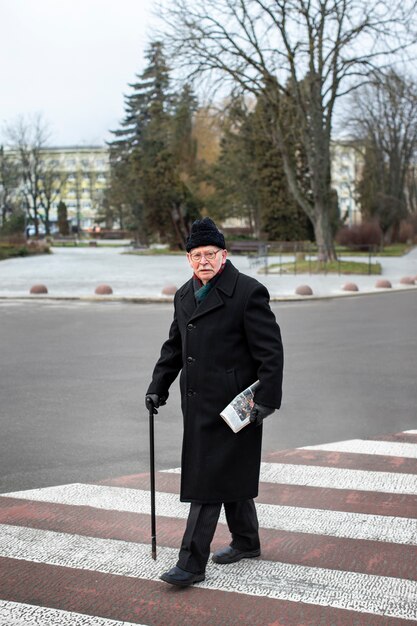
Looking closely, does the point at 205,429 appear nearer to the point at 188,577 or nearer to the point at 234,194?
the point at 188,577

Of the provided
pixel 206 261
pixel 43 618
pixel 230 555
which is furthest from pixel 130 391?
pixel 43 618

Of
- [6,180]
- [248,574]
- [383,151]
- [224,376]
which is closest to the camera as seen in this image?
[224,376]

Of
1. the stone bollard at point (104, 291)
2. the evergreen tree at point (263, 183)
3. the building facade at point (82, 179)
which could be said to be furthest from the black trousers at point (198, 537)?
the building facade at point (82, 179)

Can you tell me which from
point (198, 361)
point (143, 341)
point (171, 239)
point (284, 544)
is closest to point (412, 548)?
point (284, 544)

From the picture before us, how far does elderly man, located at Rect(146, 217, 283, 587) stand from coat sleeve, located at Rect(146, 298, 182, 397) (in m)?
0.23

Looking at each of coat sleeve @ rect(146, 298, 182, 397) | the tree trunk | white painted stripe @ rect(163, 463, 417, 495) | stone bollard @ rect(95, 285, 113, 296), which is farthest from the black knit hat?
the tree trunk

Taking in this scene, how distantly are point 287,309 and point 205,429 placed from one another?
1535 cm

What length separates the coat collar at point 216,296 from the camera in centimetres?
427

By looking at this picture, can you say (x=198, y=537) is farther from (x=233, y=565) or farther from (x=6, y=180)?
(x=6, y=180)

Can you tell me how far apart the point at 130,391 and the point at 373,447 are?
3399 millimetres

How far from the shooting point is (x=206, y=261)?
432cm

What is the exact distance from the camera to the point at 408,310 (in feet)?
62.9

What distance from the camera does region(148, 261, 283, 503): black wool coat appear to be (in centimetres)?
422

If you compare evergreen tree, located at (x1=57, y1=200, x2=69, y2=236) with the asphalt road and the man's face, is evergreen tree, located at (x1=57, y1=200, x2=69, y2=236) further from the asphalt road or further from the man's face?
the man's face
